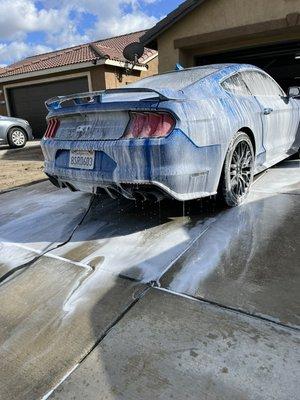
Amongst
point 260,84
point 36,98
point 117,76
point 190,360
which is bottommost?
point 190,360

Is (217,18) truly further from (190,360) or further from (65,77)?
(65,77)

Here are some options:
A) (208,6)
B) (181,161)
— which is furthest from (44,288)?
(208,6)

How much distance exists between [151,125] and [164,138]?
0.16 m

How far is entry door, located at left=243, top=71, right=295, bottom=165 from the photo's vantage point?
4613mm

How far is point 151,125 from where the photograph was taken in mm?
3143

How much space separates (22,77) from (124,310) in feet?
56.2

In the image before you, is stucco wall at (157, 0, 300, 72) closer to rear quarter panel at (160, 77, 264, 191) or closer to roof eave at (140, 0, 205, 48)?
roof eave at (140, 0, 205, 48)

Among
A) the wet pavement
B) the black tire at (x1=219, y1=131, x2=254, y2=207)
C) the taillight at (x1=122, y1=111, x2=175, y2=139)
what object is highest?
the taillight at (x1=122, y1=111, x2=175, y2=139)

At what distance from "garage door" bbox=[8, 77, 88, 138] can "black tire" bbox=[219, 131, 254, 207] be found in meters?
12.7

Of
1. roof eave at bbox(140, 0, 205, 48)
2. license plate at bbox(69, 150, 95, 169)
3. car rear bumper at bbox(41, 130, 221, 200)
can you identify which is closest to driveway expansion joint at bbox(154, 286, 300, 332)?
car rear bumper at bbox(41, 130, 221, 200)

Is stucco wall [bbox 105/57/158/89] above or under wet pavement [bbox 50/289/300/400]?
above

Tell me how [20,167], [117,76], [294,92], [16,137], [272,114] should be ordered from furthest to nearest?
[117,76] < [16,137] < [20,167] < [294,92] < [272,114]

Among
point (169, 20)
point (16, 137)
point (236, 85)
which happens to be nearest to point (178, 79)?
point (236, 85)

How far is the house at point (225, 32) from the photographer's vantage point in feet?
25.5
